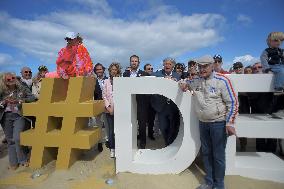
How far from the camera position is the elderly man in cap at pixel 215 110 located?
12.5 ft

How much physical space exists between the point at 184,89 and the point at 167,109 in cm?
131

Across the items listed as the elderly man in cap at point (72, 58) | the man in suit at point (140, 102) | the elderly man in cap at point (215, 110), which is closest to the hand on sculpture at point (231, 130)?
the elderly man in cap at point (215, 110)

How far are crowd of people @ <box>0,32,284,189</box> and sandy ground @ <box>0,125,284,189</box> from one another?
38 centimetres

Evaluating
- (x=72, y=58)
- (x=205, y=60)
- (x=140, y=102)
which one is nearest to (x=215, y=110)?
(x=205, y=60)

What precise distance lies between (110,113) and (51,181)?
1743 millimetres

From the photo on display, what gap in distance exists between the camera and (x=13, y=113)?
539 cm

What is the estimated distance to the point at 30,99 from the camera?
5.52m

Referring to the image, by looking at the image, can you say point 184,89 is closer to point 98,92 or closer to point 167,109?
point 167,109

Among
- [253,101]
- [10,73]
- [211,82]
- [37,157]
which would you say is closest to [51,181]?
[37,157]

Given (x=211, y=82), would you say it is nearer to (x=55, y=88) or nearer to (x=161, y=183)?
(x=161, y=183)

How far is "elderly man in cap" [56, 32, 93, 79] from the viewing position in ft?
17.9

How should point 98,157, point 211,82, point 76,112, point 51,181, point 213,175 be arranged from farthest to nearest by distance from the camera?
point 98,157
point 76,112
point 51,181
point 213,175
point 211,82

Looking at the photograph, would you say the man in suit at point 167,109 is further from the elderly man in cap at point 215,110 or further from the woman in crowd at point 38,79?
the woman in crowd at point 38,79

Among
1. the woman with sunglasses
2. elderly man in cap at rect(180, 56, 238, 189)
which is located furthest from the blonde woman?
elderly man in cap at rect(180, 56, 238, 189)
